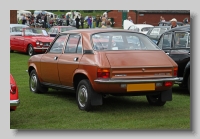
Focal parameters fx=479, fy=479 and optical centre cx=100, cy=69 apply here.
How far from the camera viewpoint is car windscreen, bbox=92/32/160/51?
879 centimetres

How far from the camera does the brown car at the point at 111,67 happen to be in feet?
27.2

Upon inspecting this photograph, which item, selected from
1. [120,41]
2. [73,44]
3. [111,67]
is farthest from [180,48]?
[111,67]

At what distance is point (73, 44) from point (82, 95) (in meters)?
1.18

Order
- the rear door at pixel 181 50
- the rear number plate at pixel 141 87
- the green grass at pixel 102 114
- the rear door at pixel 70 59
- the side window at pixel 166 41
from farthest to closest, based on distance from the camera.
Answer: the side window at pixel 166 41, the rear door at pixel 181 50, the rear door at pixel 70 59, the rear number plate at pixel 141 87, the green grass at pixel 102 114

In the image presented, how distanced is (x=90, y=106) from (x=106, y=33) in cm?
143

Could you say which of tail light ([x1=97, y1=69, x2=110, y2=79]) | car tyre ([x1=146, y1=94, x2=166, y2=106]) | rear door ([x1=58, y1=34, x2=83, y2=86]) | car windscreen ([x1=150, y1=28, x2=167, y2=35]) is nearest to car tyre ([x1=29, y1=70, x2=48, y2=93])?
rear door ([x1=58, y1=34, x2=83, y2=86])

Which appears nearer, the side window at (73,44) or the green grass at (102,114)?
the green grass at (102,114)

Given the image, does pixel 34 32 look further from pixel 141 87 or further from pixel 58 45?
pixel 141 87

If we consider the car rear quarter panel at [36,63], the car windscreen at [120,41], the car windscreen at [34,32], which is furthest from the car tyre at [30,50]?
the car windscreen at [120,41]

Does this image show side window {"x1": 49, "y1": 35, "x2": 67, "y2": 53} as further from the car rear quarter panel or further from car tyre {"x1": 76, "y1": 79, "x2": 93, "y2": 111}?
car tyre {"x1": 76, "y1": 79, "x2": 93, "y2": 111}

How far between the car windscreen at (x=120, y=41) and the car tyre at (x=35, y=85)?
2.47 metres

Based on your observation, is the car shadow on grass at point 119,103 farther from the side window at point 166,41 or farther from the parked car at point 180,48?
the side window at point 166,41

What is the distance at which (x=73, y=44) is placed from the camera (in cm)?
951

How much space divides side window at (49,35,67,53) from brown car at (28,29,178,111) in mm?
58
